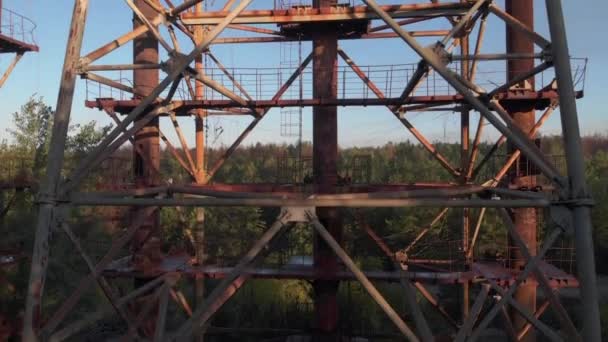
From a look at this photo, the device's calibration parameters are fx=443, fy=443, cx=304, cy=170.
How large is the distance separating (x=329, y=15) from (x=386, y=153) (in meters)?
65.8

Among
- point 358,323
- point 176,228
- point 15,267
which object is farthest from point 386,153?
point 15,267

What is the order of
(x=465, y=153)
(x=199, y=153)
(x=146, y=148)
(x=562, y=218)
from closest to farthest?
(x=562, y=218) → (x=146, y=148) → (x=465, y=153) → (x=199, y=153)

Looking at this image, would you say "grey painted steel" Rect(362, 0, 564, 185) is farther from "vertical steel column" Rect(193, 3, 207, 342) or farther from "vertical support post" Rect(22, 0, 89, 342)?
"vertical steel column" Rect(193, 3, 207, 342)

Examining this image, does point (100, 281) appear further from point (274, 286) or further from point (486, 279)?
point (274, 286)

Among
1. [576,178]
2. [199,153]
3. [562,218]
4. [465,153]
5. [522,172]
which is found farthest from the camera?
[199,153]

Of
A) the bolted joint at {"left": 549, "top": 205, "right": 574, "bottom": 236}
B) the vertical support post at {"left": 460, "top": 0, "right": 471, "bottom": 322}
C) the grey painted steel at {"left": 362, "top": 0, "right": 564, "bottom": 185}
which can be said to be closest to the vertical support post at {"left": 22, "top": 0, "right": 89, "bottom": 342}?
the grey painted steel at {"left": 362, "top": 0, "right": 564, "bottom": 185}

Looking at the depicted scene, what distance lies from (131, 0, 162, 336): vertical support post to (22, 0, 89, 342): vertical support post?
444cm

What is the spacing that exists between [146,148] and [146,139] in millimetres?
249

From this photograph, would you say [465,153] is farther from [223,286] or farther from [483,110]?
[223,286]

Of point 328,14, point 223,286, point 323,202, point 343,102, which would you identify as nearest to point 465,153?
point 343,102

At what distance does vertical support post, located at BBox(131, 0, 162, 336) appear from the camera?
465 inches

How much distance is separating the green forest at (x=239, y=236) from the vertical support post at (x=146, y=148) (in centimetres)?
182

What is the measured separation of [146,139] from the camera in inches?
483

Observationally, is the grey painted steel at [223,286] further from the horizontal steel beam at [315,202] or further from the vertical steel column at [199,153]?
the vertical steel column at [199,153]
